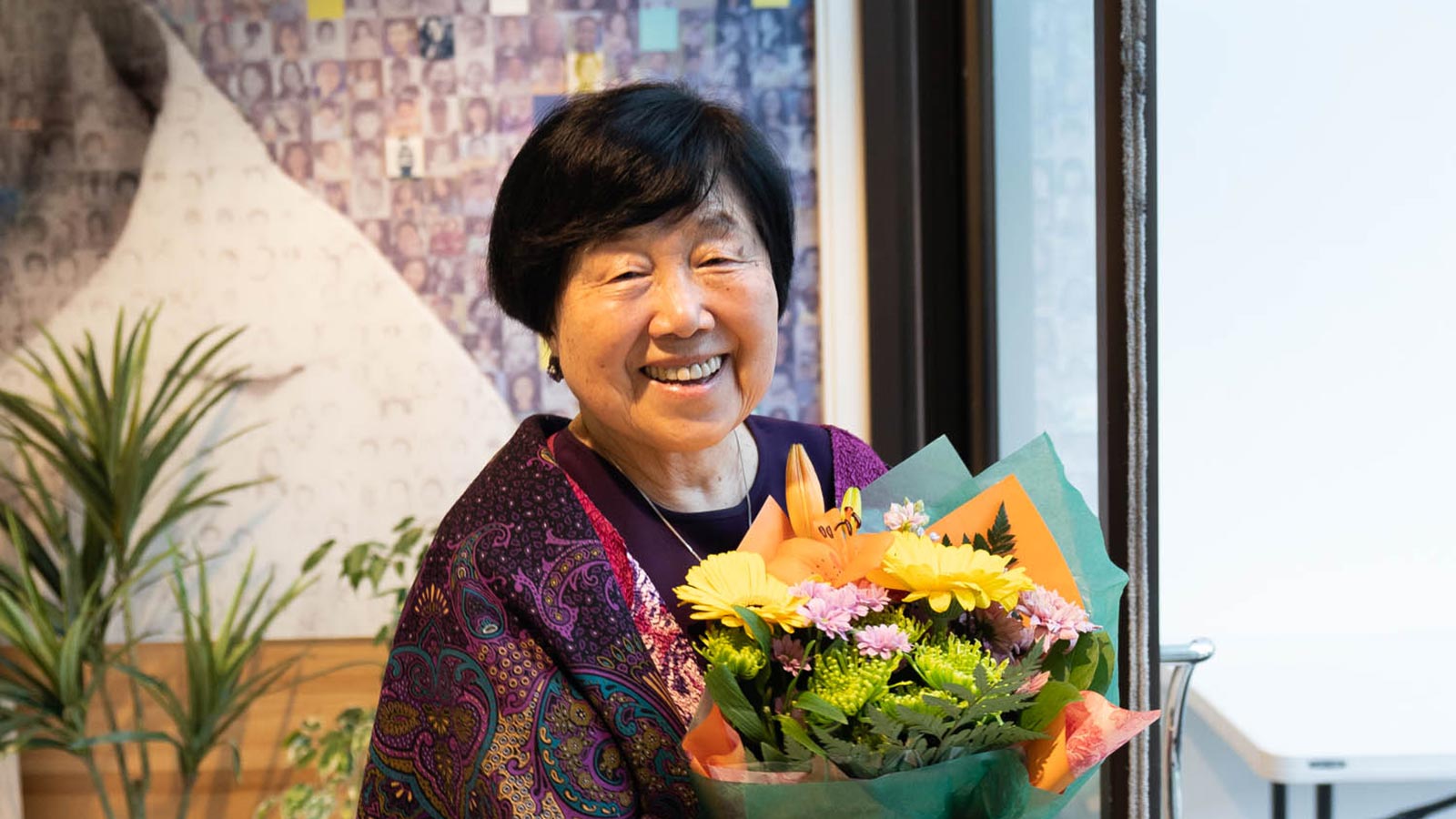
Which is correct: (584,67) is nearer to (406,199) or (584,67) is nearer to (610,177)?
(406,199)

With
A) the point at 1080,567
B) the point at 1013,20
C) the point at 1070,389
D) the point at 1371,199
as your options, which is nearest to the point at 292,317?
the point at 1013,20

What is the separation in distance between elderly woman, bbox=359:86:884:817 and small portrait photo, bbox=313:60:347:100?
2217mm

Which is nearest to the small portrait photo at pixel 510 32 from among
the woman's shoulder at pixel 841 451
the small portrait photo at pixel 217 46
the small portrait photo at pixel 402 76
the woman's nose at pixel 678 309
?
the small portrait photo at pixel 402 76

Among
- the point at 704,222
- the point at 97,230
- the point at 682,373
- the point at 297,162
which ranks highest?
the point at 297,162

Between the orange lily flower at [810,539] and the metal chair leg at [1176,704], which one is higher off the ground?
the orange lily flower at [810,539]

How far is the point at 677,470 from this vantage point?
1.23 metres

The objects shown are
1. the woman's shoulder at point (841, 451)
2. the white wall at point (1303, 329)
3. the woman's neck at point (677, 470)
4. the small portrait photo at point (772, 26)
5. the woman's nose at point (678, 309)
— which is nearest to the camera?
the white wall at point (1303, 329)

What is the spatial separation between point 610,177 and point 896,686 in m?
Result: 0.50

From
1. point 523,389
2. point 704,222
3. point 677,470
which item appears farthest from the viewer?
point 523,389

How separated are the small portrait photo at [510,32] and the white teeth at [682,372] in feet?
7.48

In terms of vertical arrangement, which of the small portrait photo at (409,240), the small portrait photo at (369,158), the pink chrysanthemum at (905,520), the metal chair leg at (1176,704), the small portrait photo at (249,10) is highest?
the small portrait photo at (249,10)

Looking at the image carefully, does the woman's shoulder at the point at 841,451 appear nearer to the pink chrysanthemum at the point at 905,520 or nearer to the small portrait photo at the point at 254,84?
the pink chrysanthemum at the point at 905,520

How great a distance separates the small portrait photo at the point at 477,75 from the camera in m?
3.15

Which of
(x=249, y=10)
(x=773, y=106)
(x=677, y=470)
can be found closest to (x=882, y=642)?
(x=677, y=470)
